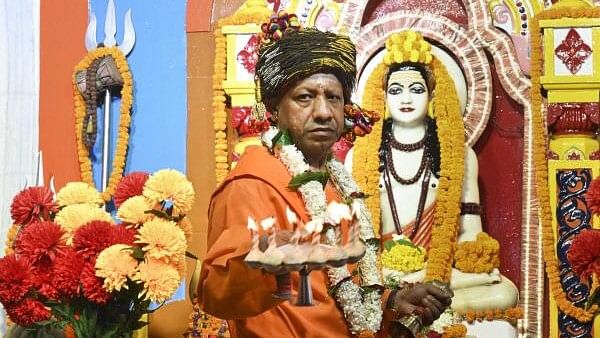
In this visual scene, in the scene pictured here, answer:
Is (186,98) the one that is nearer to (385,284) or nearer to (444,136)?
(444,136)

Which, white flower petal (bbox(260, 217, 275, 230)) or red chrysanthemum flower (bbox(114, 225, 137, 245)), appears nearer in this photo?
white flower petal (bbox(260, 217, 275, 230))

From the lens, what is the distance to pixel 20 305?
3.06 metres

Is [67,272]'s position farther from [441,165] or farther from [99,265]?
[441,165]

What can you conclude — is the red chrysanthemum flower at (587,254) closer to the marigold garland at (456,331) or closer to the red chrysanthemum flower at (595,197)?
the red chrysanthemum flower at (595,197)

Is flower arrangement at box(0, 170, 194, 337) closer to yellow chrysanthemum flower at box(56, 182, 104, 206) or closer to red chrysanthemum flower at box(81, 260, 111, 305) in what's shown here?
red chrysanthemum flower at box(81, 260, 111, 305)

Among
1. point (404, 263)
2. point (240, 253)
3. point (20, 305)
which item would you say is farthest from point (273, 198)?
point (404, 263)

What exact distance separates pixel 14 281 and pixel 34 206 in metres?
0.39

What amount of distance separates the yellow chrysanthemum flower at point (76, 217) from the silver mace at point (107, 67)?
118 cm

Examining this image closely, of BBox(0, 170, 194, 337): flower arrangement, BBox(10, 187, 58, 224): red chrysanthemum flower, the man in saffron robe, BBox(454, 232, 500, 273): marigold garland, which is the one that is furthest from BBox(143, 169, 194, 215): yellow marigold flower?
BBox(454, 232, 500, 273): marigold garland

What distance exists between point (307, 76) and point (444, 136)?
1699mm

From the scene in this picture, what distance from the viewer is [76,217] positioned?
10.6ft

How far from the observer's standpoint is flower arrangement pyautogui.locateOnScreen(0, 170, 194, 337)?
3.04m

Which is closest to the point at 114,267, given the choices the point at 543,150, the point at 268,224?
the point at 268,224

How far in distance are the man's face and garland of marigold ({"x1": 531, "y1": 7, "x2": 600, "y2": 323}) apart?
1767mm
